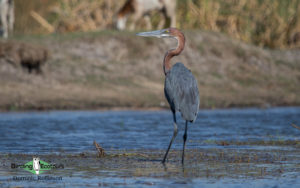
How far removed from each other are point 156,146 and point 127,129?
2.25m

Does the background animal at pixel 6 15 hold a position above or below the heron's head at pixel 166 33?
below

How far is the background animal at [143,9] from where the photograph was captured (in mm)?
21297

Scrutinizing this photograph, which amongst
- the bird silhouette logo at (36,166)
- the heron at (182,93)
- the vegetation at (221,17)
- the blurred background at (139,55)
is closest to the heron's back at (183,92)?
the heron at (182,93)

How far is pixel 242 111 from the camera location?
1602cm

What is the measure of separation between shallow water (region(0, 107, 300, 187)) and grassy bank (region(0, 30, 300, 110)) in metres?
0.95

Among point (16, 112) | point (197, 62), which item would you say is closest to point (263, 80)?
point (197, 62)

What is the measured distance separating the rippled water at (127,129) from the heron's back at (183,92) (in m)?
1.57

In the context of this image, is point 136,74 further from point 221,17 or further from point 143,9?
point 221,17

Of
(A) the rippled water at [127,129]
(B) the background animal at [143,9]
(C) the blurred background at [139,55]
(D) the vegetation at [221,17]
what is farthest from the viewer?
(D) the vegetation at [221,17]

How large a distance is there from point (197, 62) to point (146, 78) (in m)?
2.30

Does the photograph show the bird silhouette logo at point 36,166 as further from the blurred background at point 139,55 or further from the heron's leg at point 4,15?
the heron's leg at point 4,15

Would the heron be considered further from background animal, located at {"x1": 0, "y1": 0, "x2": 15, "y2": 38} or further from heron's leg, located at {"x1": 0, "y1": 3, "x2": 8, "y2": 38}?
heron's leg, located at {"x1": 0, "y1": 3, "x2": 8, "y2": 38}

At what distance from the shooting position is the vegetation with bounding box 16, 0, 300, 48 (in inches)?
890

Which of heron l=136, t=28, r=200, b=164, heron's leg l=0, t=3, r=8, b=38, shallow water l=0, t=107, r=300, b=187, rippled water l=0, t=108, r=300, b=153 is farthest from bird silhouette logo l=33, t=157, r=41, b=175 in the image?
heron's leg l=0, t=3, r=8, b=38
